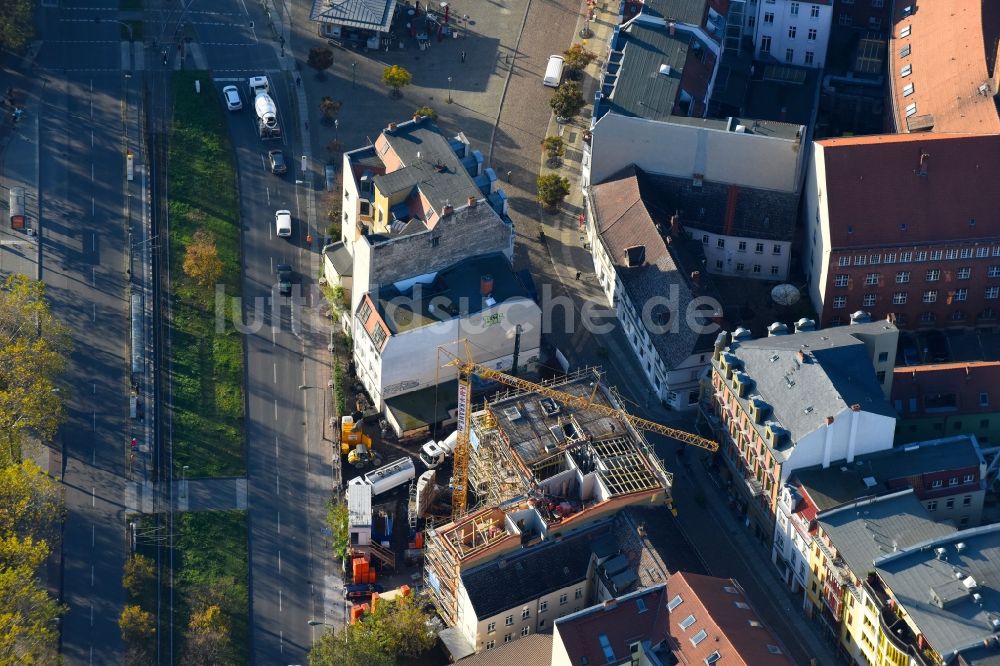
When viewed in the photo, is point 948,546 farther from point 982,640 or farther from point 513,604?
point 513,604

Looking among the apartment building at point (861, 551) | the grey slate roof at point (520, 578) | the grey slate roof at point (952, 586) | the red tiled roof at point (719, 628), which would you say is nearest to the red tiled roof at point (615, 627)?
the red tiled roof at point (719, 628)

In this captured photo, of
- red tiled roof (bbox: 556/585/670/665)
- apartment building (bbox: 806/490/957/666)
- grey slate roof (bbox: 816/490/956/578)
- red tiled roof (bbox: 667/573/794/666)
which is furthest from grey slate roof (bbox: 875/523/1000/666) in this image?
red tiled roof (bbox: 556/585/670/665)

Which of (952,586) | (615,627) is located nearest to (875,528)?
(952,586)

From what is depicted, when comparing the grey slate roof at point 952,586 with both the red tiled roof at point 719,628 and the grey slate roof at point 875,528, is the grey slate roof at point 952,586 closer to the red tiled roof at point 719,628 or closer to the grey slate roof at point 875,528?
the grey slate roof at point 875,528

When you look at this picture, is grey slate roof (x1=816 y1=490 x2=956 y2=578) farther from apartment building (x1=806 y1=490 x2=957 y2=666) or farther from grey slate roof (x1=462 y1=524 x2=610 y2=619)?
grey slate roof (x1=462 y1=524 x2=610 y2=619)

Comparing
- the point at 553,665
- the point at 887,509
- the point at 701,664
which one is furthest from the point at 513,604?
the point at 887,509

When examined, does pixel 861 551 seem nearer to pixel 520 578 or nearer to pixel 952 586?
pixel 952 586
